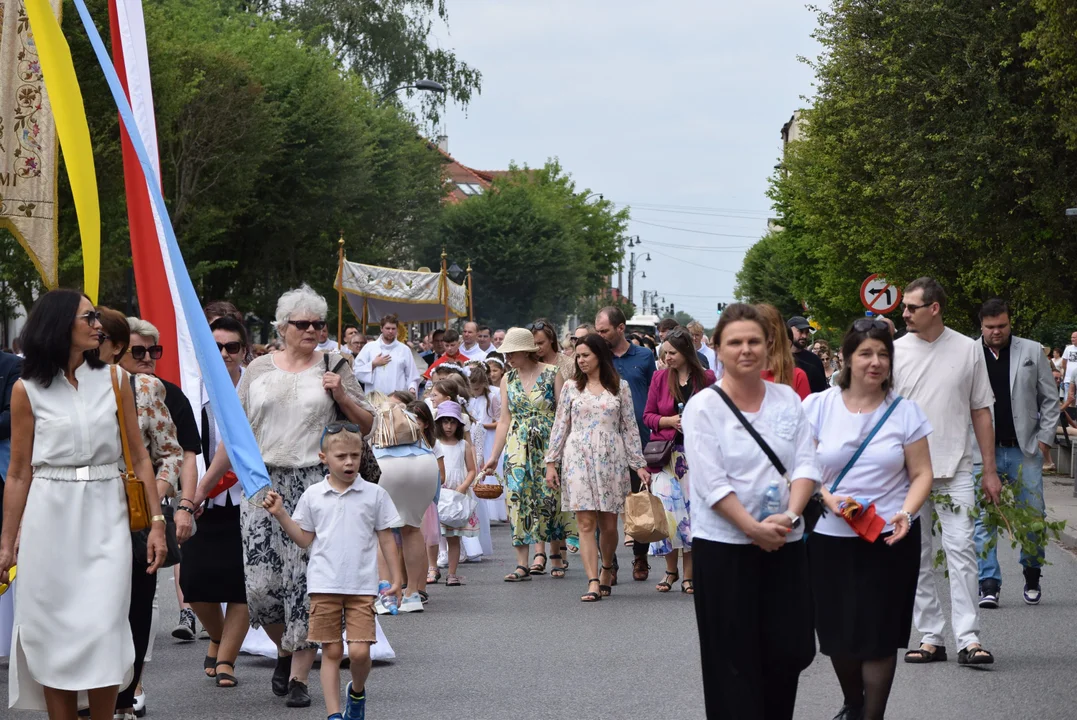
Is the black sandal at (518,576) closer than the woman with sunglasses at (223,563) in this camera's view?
No

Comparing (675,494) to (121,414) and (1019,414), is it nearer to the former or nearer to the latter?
(1019,414)

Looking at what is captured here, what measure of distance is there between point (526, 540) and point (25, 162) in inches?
218

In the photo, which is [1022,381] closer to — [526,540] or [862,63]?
[526,540]

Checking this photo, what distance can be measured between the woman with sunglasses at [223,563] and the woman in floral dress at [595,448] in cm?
383

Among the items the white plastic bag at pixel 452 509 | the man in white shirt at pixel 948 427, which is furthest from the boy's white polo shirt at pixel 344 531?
the white plastic bag at pixel 452 509

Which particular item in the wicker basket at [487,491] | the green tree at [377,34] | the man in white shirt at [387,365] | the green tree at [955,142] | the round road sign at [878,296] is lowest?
the wicker basket at [487,491]

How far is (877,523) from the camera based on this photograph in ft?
21.0

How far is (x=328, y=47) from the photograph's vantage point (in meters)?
52.8

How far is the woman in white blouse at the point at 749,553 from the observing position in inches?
209

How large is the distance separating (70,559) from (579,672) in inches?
134

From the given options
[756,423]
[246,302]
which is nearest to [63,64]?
[756,423]

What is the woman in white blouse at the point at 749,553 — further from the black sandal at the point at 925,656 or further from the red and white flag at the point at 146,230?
the black sandal at the point at 925,656

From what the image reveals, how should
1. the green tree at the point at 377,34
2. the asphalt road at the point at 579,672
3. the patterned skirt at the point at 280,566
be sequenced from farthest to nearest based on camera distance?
the green tree at the point at 377,34 → the patterned skirt at the point at 280,566 → the asphalt road at the point at 579,672

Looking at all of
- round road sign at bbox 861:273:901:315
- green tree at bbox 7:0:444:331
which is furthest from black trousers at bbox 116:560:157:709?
green tree at bbox 7:0:444:331
